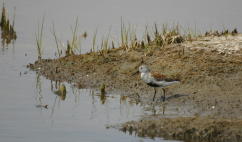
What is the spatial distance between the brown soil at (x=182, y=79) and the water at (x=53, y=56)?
0.53 meters

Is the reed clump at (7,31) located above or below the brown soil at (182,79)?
above

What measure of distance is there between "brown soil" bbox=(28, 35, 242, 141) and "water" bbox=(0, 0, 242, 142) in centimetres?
53

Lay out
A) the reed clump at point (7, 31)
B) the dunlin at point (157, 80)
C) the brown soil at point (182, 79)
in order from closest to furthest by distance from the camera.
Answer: the brown soil at point (182, 79)
the dunlin at point (157, 80)
the reed clump at point (7, 31)

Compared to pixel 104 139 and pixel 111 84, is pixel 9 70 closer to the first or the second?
pixel 111 84

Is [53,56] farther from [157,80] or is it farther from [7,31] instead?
[157,80]

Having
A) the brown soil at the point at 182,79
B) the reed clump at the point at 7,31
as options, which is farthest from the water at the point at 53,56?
the brown soil at the point at 182,79

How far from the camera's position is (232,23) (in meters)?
23.2

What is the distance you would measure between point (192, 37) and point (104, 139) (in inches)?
296

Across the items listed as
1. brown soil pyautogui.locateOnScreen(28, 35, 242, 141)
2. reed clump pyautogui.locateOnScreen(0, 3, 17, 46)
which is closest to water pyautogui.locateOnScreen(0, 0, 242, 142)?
reed clump pyautogui.locateOnScreen(0, 3, 17, 46)

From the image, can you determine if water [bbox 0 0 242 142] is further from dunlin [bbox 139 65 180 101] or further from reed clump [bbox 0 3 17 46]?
dunlin [bbox 139 65 180 101]

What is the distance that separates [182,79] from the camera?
14.6m

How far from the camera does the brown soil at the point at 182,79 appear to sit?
36.9ft

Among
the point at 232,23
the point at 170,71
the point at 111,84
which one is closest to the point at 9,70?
the point at 111,84

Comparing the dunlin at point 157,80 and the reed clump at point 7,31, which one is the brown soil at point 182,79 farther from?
the reed clump at point 7,31
